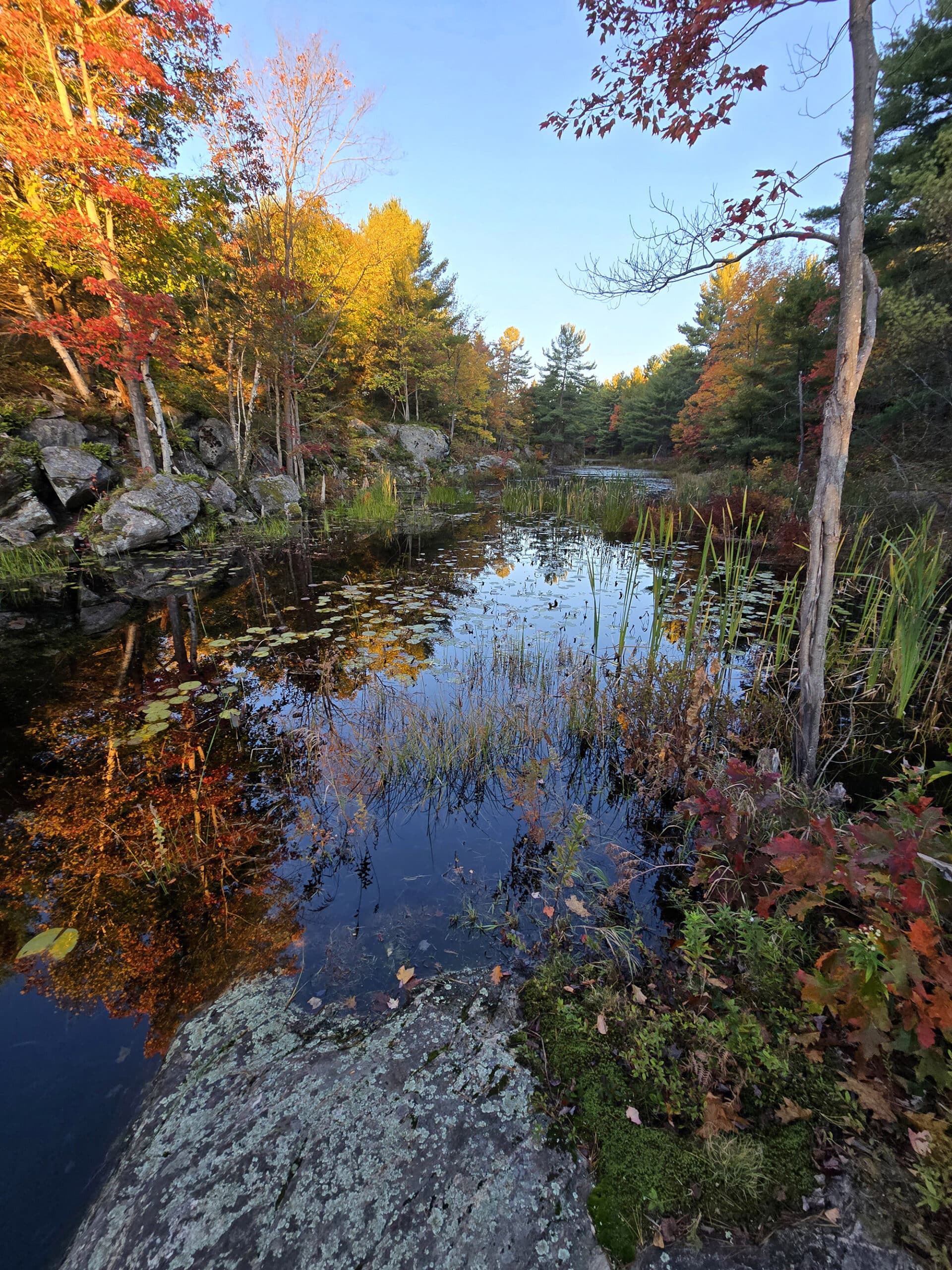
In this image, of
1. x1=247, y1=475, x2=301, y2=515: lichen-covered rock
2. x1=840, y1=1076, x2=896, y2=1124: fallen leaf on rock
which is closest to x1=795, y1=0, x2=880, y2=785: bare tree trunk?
A: x1=840, y1=1076, x2=896, y2=1124: fallen leaf on rock

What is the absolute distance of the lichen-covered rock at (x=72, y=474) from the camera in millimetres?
8484

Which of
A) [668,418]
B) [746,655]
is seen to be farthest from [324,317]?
[668,418]

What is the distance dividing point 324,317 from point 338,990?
62.5 ft

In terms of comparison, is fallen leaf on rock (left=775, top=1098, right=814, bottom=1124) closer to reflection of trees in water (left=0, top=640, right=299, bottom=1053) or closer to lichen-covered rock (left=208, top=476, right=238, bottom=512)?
reflection of trees in water (left=0, top=640, right=299, bottom=1053)

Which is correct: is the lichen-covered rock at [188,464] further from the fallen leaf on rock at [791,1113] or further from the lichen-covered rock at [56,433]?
the fallen leaf on rock at [791,1113]

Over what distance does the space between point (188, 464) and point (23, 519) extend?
447 centimetres

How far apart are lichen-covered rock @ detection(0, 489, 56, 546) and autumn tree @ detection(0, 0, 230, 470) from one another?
231cm

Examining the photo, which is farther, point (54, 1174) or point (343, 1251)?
point (54, 1174)

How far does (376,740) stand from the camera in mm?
3459

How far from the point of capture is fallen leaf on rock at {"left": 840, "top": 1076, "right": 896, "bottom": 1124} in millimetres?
1224

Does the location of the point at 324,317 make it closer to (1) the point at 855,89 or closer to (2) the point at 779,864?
(1) the point at 855,89

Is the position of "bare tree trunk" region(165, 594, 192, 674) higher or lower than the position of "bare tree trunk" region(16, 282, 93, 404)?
lower

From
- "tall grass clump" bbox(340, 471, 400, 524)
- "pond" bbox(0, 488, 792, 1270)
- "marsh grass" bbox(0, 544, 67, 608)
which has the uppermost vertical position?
"tall grass clump" bbox(340, 471, 400, 524)

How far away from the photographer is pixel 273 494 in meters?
12.5
